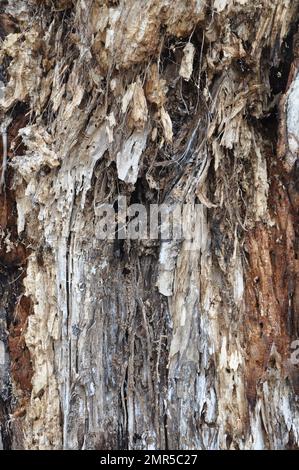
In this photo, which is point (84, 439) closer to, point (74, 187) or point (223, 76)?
point (74, 187)

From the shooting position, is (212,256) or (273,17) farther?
(212,256)

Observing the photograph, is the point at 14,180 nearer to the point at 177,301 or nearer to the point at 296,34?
the point at 177,301

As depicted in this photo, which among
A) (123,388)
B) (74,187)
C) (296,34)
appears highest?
(296,34)

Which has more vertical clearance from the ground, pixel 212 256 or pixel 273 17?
pixel 273 17

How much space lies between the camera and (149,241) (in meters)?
3.02

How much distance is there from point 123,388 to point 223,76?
213 centimetres

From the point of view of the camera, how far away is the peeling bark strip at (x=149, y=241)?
2.88 m

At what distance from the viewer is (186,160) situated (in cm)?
298

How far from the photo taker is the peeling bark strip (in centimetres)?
288

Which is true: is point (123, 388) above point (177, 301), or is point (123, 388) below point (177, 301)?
below

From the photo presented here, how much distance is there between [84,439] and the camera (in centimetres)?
288

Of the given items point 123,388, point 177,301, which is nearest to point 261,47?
point 177,301

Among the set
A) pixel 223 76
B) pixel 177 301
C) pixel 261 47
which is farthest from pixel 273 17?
pixel 177 301

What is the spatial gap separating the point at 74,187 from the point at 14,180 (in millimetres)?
417
